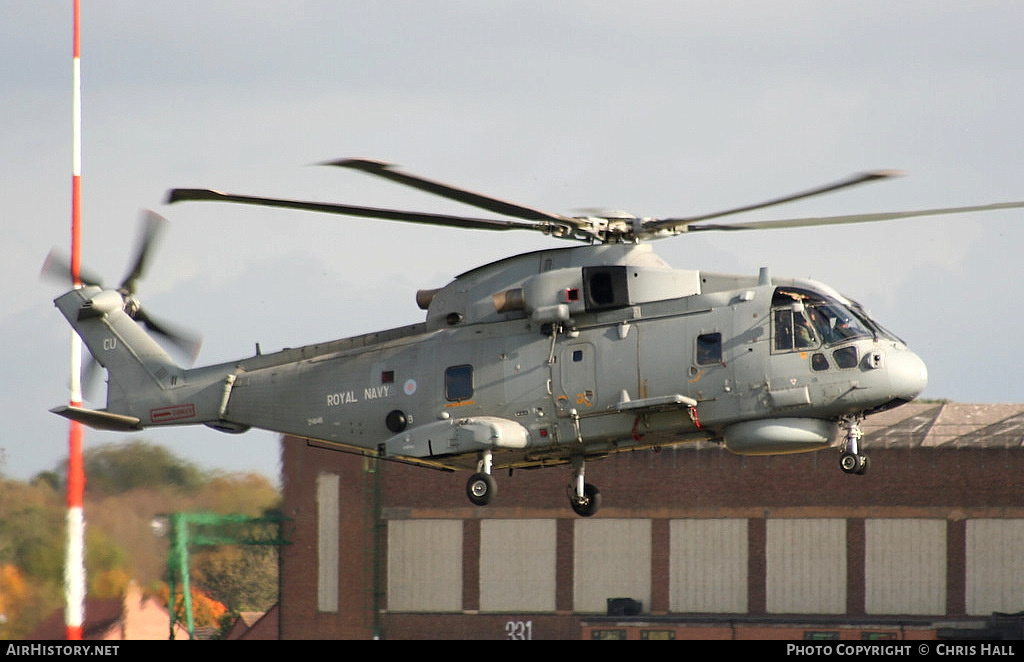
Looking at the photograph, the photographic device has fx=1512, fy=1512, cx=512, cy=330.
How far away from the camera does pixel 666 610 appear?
5866cm

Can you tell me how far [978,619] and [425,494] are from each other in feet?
71.3

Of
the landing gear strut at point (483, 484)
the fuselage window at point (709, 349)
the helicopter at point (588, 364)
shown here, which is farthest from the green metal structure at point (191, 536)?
the fuselage window at point (709, 349)

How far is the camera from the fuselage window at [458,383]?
26328mm

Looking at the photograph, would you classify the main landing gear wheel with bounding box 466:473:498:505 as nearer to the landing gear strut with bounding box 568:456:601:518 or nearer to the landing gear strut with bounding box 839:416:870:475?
the landing gear strut with bounding box 568:456:601:518

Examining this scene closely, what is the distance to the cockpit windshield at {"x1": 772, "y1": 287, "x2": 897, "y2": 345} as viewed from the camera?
976 inches

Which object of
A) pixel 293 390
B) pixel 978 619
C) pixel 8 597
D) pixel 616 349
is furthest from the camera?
pixel 978 619

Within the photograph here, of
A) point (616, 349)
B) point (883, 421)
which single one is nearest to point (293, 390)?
point (616, 349)

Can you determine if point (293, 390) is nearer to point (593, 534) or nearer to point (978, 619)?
point (593, 534)

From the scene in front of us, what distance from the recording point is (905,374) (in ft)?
80.4

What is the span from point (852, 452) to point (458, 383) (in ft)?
22.3

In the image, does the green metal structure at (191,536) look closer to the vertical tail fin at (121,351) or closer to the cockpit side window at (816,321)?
the vertical tail fin at (121,351)

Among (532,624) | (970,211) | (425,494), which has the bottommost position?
→ (532,624)

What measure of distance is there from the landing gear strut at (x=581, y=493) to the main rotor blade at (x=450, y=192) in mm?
4272

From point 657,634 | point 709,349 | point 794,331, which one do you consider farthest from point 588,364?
point 657,634
